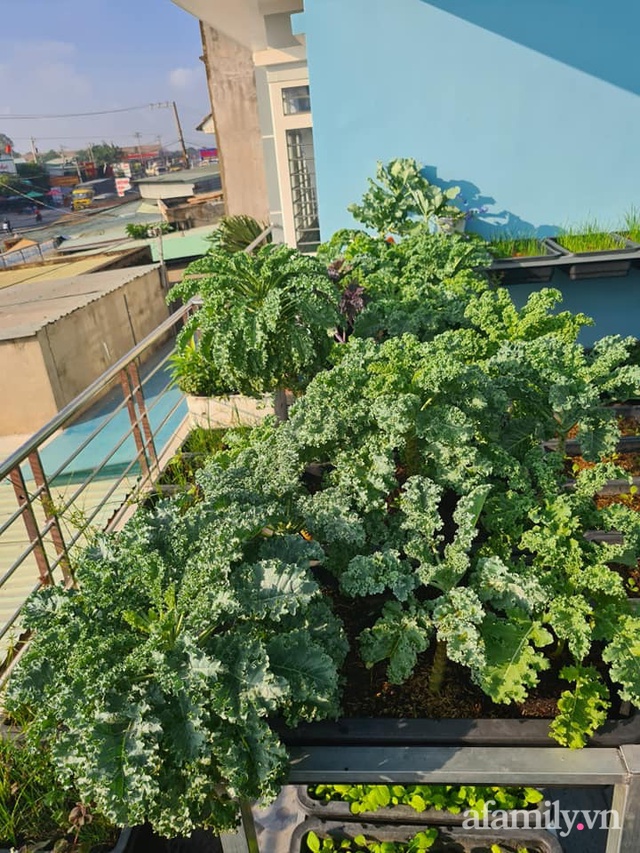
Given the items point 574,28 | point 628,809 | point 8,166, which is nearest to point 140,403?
Answer: point 628,809

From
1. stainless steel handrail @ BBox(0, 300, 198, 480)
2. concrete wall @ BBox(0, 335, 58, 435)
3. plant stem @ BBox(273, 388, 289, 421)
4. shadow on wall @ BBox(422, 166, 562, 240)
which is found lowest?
concrete wall @ BBox(0, 335, 58, 435)

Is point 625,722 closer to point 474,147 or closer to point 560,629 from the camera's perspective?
point 560,629

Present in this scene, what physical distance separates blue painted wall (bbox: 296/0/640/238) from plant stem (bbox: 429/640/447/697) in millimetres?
3523

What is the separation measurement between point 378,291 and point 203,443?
1.26 m

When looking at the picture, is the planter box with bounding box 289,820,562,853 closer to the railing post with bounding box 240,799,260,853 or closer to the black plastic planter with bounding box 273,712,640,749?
the railing post with bounding box 240,799,260,853

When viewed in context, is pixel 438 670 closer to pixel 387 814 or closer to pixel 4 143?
pixel 387 814

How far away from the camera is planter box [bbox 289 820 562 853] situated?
1.59 meters

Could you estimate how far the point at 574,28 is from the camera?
368 cm

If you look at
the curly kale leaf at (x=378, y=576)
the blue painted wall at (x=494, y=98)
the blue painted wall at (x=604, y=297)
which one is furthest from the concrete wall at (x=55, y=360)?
the curly kale leaf at (x=378, y=576)

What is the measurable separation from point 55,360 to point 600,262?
7526 mm

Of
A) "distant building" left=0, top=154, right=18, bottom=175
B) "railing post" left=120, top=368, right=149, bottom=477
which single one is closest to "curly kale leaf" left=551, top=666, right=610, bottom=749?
"railing post" left=120, top=368, right=149, bottom=477

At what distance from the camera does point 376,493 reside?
66.9 inches

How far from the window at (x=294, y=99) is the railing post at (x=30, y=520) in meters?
4.87

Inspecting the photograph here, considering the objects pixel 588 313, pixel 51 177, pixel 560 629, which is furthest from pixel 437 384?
pixel 51 177
